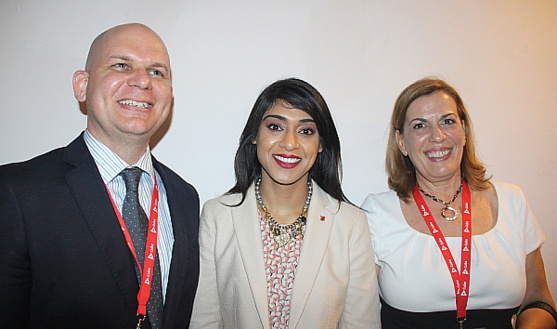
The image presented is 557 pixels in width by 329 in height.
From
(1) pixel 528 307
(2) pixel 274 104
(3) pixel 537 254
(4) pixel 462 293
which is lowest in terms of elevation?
(1) pixel 528 307

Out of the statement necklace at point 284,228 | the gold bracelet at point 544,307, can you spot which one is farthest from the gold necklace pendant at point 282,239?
the gold bracelet at point 544,307

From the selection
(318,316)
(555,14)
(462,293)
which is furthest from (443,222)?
(555,14)

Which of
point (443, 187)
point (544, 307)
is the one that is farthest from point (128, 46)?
point (544, 307)

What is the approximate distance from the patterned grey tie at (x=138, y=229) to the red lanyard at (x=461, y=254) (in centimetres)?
164

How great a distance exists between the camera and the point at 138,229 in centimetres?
156

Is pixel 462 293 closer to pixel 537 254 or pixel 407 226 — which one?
pixel 407 226

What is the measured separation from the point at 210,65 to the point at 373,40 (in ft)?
4.29

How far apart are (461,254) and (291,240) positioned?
3.47ft

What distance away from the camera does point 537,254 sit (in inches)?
88.3

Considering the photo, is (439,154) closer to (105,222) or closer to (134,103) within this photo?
(134,103)

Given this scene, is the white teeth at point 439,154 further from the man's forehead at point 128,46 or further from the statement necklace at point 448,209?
the man's forehead at point 128,46

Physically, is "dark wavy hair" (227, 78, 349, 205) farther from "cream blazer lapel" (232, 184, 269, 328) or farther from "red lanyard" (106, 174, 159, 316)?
"red lanyard" (106, 174, 159, 316)

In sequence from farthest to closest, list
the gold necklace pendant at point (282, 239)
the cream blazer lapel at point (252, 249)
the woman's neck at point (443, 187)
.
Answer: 1. the woman's neck at point (443, 187)
2. the gold necklace pendant at point (282, 239)
3. the cream blazer lapel at point (252, 249)

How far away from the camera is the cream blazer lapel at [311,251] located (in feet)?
5.87
